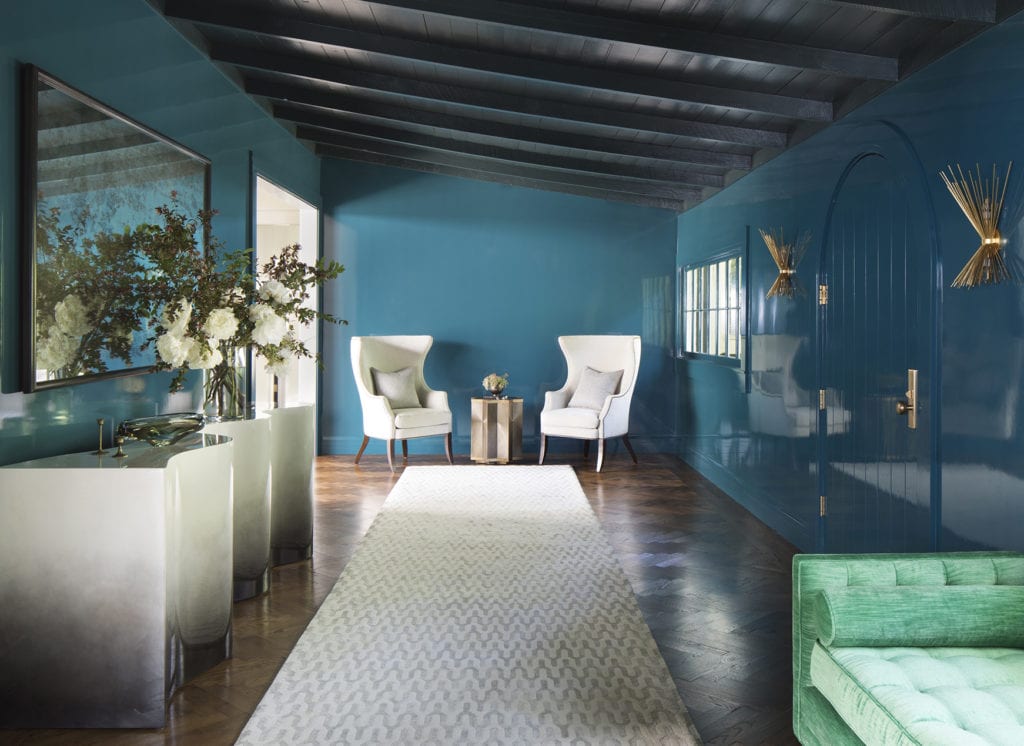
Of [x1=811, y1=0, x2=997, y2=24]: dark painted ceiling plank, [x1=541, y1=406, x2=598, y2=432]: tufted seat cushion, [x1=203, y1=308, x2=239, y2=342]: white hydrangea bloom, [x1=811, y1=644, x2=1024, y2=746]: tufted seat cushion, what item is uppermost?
[x1=811, y1=0, x2=997, y2=24]: dark painted ceiling plank

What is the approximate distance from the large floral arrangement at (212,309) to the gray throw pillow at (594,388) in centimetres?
362

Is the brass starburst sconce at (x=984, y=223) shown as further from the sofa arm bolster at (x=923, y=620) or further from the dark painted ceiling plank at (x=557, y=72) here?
the dark painted ceiling plank at (x=557, y=72)

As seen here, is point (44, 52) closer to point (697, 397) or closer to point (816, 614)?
point (816, 614)

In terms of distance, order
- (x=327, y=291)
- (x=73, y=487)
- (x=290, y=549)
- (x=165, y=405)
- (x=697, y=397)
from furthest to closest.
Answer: (x=327, y=291)
(x=697, y=397)
(x=290, y=549)
(x=165, y=405)
(x=73, y=487)

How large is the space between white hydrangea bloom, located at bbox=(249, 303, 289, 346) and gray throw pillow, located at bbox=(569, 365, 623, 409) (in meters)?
3.87

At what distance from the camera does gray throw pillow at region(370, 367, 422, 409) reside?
6.91m

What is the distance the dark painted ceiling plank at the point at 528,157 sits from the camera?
620cm

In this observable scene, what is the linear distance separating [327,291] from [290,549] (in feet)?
12.6

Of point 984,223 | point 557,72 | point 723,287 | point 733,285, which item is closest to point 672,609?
point 984,223

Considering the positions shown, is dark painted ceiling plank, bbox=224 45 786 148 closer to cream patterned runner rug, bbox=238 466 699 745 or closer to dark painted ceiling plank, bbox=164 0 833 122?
dark painted ceiling plank, bbox=164 0 833 122

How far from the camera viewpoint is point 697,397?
6855mm

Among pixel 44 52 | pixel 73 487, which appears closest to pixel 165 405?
pixel 73 487

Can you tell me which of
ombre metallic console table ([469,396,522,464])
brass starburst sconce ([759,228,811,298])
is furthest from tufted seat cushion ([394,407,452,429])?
brass starburst sconce ([759,228,811,298])

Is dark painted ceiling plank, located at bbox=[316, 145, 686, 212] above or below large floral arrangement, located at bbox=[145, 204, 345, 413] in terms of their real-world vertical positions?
above
